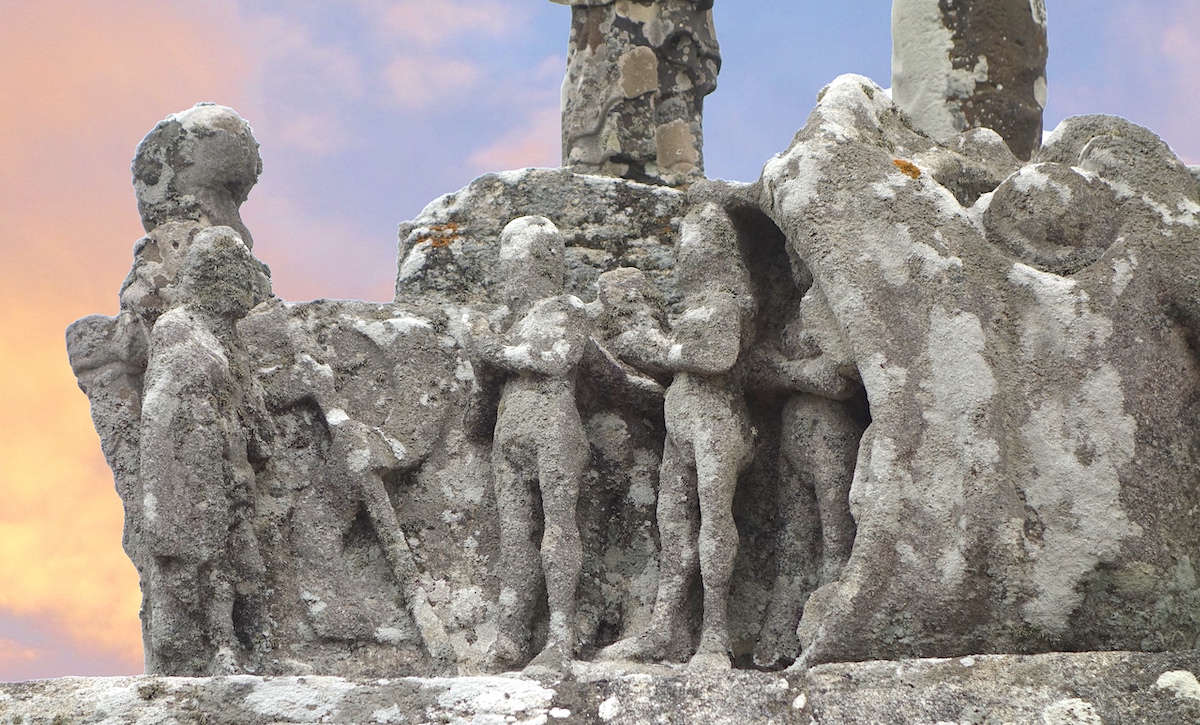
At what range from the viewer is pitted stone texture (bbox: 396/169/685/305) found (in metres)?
7.66

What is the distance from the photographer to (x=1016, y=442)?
5.69 m

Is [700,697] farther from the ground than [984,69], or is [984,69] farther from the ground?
[984,69]

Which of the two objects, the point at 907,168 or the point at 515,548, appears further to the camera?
the point at 515,548

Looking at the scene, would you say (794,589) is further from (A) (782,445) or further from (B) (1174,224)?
(B) (1174,224)

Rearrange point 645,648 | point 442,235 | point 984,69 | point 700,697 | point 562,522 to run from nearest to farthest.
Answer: point 700,697
point 645,648
point 562,522
point 442,235
point 984,69

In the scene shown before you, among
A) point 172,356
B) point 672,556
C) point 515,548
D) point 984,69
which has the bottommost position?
point 672,556

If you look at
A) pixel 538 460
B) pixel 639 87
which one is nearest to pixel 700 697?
pixel 538 460

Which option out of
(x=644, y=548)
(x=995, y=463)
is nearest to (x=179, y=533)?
(x=644, y=548)

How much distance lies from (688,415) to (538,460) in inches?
23.7

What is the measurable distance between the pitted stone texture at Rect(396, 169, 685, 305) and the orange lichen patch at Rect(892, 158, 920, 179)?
1605 millimetres

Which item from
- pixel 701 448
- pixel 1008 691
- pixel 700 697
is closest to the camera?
pixel 1008 691

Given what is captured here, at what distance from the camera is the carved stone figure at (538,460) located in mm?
6484

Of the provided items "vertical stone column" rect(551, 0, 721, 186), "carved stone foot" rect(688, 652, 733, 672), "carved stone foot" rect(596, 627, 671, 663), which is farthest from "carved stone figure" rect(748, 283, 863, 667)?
"vertical stone column" rect(551, 0, 721, 186)

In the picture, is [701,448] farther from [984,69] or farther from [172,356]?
[984,69]
